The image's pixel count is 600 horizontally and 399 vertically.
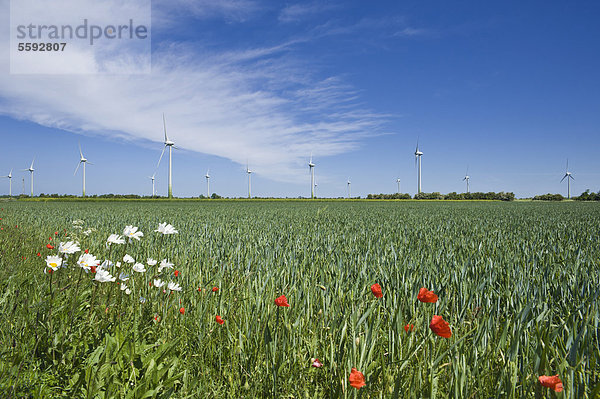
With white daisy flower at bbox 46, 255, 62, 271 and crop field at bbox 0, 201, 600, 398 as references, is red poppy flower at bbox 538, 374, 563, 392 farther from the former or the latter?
white daisy flower at bbox 46, 255, 62, 271

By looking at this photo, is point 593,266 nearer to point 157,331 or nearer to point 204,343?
point 204,343

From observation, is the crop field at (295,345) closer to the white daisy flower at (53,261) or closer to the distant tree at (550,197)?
the white daisy flower at (53,261)

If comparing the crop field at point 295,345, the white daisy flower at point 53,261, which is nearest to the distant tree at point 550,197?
the crop field at point 295,345

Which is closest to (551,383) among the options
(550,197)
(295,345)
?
(295,345)

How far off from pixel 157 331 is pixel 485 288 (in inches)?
145

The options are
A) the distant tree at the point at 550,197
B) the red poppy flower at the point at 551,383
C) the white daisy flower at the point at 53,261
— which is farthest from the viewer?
the distant tree at the point at 550,197

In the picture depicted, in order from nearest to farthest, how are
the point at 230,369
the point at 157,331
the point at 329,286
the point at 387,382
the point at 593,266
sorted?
the point at 387,382
the point at 230,369
the point at 157,331
the point at 329,286
the point at 593,266

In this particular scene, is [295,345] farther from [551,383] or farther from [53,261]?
[53,261]

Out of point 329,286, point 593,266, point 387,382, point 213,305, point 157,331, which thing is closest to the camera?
point 387,382

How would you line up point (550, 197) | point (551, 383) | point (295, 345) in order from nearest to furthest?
point (551, 383)
point (295, 345)
point (550, 197)

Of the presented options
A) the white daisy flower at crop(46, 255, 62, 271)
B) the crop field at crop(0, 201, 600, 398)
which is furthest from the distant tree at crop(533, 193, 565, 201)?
the white daisy flower at crop(46, 255, 62, 271)

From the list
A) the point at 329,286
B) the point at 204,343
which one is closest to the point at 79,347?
the point at 204,343

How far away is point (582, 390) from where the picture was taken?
176cm

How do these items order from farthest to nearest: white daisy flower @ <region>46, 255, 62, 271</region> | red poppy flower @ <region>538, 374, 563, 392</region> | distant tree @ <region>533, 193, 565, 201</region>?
distant tree @ <region>533, 193, 565, 201</region>
white daisy flower @ <region>46, 255, 62, 271</region>
red poppy flower @ <region>538, 374, 563, 392</region>
